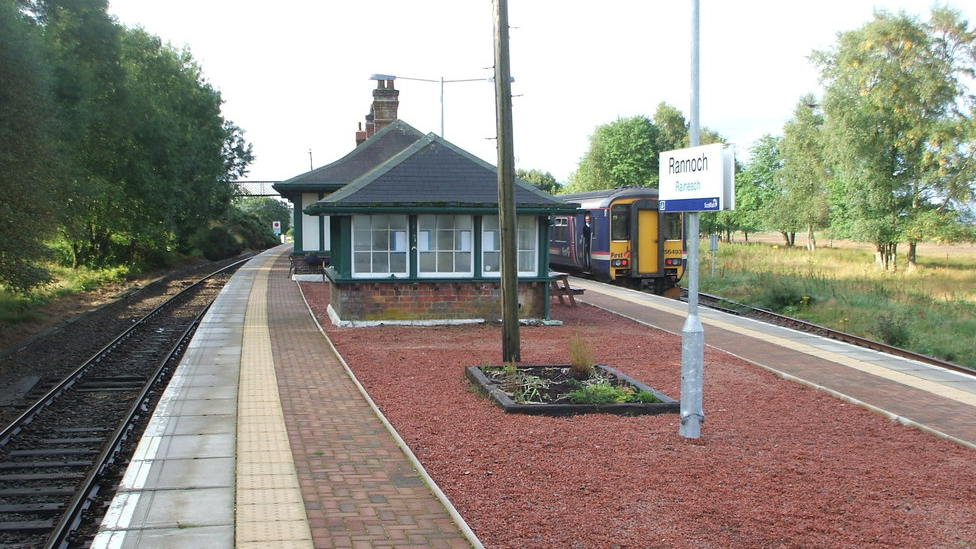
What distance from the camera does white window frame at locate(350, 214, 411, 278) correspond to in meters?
16.2

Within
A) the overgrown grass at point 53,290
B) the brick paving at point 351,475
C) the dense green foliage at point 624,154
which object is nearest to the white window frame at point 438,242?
the brick paving at point 351,475

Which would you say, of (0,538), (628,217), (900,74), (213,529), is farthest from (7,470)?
(900,74)

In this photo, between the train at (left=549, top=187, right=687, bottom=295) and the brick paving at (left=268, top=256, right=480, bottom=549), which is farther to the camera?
the train at (left=549, top=187, right=687, bottom=295)

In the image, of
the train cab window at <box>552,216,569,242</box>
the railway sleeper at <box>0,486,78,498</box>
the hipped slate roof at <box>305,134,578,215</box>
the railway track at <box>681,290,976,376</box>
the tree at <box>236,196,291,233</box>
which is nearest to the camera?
Result: the railway sleeper at <box>0,486,78,498</box>

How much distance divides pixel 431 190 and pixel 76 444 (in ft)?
29.0

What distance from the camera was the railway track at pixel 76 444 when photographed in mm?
6355

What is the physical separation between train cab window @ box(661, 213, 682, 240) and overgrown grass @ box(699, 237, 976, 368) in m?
2.86

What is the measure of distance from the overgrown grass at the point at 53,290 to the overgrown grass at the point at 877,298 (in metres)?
19.1

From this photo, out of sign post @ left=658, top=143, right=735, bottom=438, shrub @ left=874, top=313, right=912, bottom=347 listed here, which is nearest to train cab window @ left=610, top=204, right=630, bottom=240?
shrub @ left=874, top=313, right=912, bottom=347

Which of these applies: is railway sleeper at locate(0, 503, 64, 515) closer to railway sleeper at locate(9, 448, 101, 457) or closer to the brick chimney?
railway sleeper at locate(9, 448, 101, 457)

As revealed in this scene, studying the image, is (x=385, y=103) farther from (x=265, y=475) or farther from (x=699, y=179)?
(x=265, y=475)

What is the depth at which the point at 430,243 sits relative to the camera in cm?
1645

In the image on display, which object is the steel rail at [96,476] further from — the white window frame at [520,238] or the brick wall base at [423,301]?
the white window frame at [520,238]

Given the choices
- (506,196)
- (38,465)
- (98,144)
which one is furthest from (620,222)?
(98,144)
